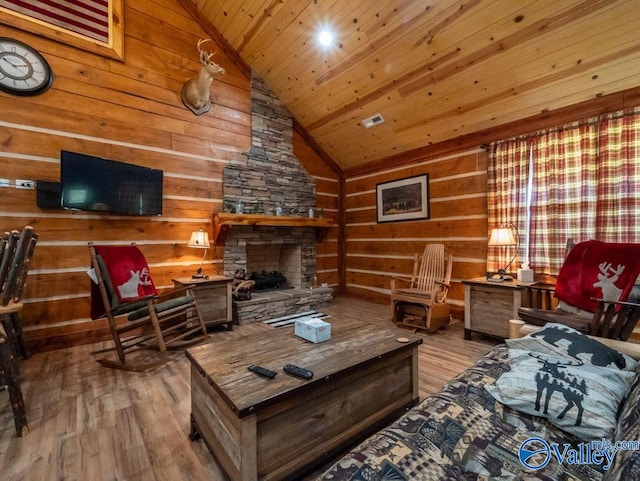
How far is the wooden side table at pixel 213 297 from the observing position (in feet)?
10.9

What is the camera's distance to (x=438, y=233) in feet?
13.6

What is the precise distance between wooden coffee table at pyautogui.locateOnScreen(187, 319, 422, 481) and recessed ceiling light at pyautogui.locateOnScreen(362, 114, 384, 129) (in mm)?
3243

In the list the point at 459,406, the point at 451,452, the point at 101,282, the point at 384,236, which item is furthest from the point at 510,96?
the point at 101,282

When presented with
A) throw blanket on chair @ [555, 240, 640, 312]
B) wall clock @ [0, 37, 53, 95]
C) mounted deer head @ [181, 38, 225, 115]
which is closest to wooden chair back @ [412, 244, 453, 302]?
throw blanket on chair @ [555, 240, 640, 312]

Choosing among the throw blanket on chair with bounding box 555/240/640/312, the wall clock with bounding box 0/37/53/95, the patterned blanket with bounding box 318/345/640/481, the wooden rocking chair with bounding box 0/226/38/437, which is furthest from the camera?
the wall clock with bounding box 0/37/53/95

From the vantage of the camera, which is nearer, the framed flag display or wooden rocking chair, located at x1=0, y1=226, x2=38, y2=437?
wooden rocking chair, located at x1=0, y1=226, x2=38, y2=437

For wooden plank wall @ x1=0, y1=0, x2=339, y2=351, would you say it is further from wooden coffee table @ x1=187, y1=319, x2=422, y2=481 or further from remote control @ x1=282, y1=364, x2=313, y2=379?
remote control @ x1=282, y1=364, x2=313, y2=379

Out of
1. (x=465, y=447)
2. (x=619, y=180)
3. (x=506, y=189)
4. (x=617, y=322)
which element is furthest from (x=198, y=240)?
(x=619, y=180)

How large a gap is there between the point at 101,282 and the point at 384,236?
3806 millimetres

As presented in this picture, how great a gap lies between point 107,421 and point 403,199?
4186 millimetres

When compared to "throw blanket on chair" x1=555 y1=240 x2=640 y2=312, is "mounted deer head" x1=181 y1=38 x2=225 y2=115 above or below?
above

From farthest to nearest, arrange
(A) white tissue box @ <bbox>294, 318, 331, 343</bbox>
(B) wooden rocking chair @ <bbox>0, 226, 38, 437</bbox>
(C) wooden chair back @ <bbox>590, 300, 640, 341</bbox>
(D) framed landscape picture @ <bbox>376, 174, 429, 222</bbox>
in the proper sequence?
1. (D) framed landscape picture @ <bbox>376, 174, 429, 222</bbox>
2. (C) wooden chair back @ <bbox>590, 300, 640, 341</bbox>
3. (A) white tissue box @ <bbox>294, 318, 331, 343</bbox>
4. (B) wooden rocking chair @ <bbox>0, 226, 38, 437</bbox>

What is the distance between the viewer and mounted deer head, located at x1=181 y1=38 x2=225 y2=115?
355 cm

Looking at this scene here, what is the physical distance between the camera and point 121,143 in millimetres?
3287
